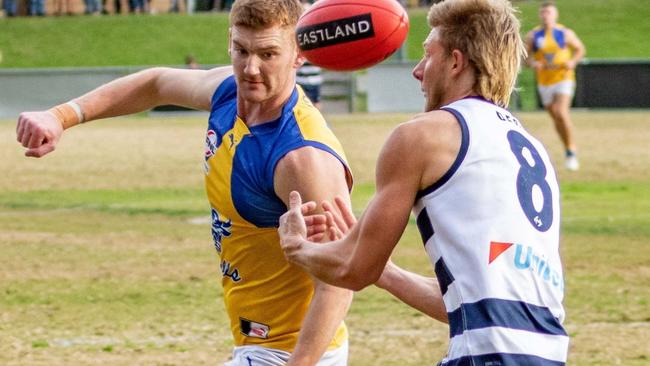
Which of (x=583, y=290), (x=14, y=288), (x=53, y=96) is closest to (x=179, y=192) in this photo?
(x=14, y=288)

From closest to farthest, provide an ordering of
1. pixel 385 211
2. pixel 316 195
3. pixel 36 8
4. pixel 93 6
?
pixel 385 211 < pixel 316 195 < pixel 36 8 < pixel 93 6

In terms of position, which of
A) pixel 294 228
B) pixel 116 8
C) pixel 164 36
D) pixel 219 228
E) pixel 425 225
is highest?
pixel 425 225

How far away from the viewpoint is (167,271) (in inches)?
426

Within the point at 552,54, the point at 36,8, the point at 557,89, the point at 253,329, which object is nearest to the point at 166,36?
the point at 36,8

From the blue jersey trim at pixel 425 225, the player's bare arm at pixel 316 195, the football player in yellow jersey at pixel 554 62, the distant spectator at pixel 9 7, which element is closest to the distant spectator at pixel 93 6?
the distant spectator at pixel 9 7

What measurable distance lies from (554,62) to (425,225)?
17549 mm

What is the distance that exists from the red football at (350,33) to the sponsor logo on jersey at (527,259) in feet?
5.71

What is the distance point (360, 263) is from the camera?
3.91 m

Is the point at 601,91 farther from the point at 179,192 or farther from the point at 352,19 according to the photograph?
the point at 352,19

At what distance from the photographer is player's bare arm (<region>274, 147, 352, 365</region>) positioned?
4.38 meters

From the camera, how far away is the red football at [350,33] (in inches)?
208

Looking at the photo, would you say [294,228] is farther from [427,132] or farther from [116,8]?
[116,8]

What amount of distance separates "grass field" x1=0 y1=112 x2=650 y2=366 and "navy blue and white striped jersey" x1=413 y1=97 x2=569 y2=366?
3907 mm

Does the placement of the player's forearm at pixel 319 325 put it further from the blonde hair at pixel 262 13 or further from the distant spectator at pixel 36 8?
the distant spectator at pixel 36 8
